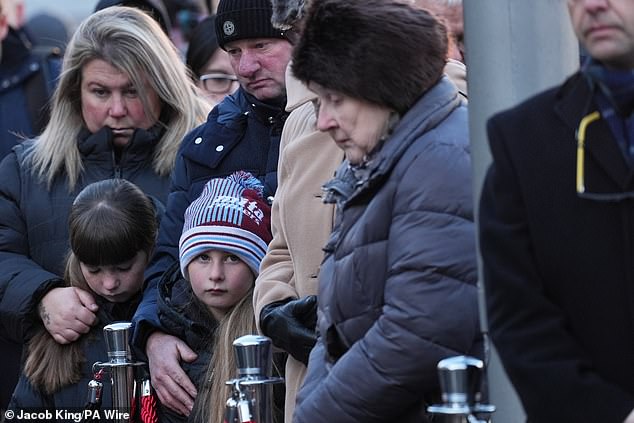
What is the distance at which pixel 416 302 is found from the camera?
10.6 feet

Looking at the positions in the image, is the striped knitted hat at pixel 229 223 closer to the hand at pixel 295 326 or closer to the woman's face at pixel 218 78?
the hand at pixel 295 326

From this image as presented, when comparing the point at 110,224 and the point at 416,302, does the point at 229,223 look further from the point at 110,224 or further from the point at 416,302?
the point at 416,302

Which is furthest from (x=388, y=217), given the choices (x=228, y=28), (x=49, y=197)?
(x=49, y=197)

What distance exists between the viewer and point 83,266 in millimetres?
5234

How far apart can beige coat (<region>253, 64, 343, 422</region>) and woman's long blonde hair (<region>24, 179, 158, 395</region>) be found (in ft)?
3.49

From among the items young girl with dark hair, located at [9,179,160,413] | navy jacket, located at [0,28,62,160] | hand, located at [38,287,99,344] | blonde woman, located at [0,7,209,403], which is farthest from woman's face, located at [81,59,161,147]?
navy jacket, located at [0,28,62,160]

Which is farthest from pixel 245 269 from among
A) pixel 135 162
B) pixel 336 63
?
pixel 336 63

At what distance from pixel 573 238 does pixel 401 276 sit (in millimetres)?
632

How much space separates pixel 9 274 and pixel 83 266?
306mm

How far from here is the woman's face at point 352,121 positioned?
11.3 ft

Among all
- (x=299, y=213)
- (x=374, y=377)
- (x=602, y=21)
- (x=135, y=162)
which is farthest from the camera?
(x=135, y=162)

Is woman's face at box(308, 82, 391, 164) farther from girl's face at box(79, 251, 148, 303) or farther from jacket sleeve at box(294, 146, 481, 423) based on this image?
girl's face at box(79, 251, 148, 303)

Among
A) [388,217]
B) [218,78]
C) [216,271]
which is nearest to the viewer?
[388,217]

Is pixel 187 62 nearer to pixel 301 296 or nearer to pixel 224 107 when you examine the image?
pixel 224 107
